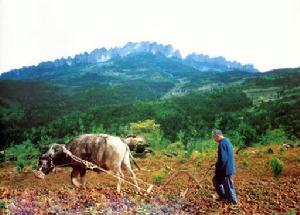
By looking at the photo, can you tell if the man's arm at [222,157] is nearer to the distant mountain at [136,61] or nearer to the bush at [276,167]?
the bush at [276,167]

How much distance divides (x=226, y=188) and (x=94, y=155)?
297 cm

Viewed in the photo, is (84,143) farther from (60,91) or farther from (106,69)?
(106,69)

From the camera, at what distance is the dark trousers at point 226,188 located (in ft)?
23.9

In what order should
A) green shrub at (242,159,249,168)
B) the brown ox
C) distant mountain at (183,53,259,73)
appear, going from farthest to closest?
distant mountain at (183,53,259,73) → green shrub at (242,159,249,168) → the brown ox

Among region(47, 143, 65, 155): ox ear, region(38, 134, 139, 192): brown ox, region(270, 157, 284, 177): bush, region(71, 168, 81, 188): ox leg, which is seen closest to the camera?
region(38, 134, 139, 192): brown ox

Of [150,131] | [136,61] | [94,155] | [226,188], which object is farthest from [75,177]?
[136,61]

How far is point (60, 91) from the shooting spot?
43.1 meters

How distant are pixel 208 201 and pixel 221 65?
86.7m

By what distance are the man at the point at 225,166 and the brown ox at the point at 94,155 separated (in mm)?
1825

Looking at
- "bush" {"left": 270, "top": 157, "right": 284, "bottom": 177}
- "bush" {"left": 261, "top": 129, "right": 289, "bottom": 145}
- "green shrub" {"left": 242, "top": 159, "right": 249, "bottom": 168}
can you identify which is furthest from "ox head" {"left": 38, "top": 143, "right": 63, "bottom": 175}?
"bush" {"left": 261, "top": 129, "right": 289, "bottom": 145}

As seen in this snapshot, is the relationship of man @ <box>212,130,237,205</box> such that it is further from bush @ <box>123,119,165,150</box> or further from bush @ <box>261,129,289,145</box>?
bush @ <box>261,129,289,145</box>

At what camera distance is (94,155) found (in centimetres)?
900

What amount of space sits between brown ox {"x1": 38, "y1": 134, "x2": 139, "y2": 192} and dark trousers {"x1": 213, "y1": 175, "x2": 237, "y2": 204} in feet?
5.69

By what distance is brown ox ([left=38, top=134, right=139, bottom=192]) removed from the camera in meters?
8.70
